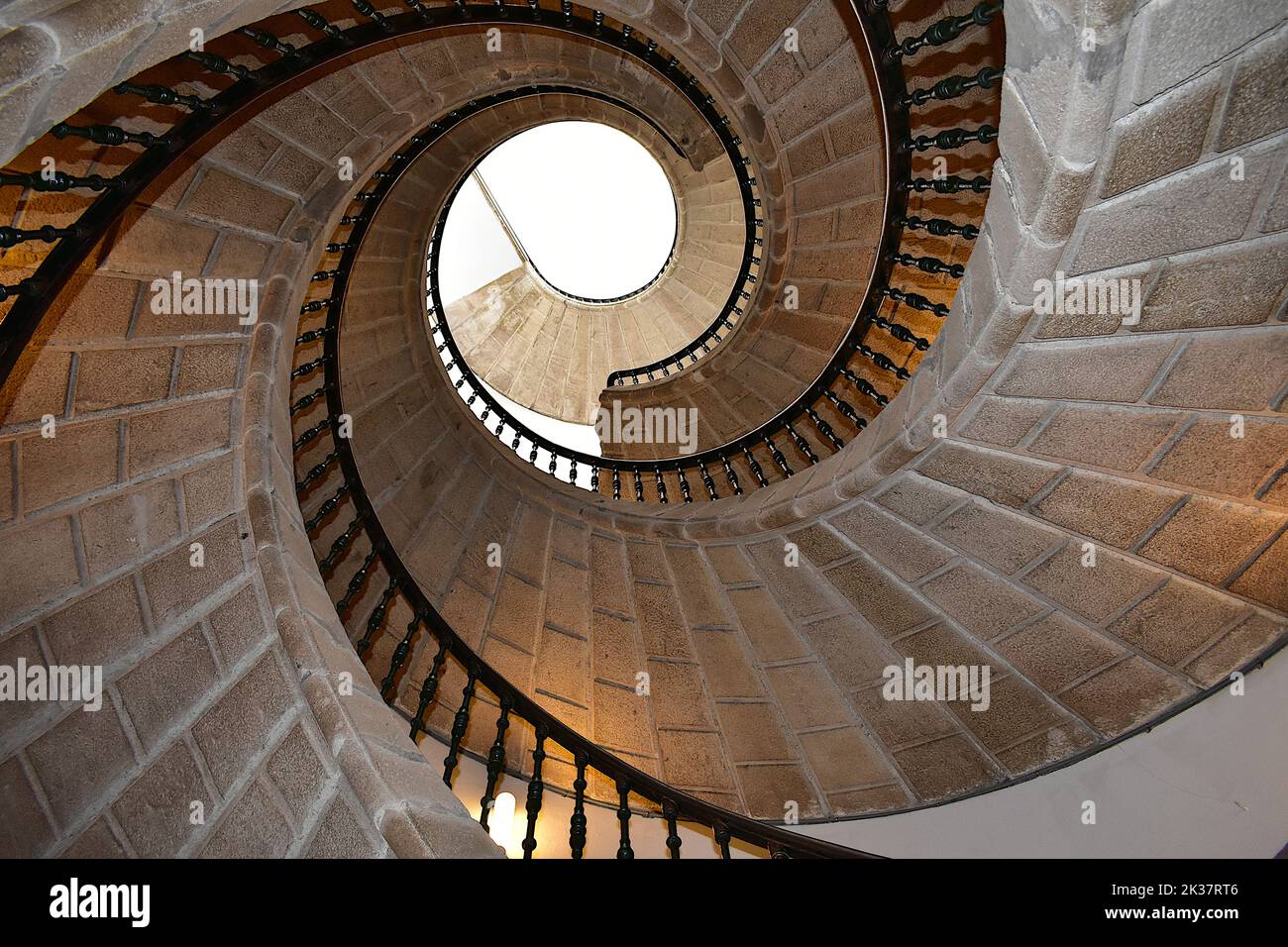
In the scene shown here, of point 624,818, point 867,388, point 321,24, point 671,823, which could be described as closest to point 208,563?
point 624,818

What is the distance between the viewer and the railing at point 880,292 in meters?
2.74

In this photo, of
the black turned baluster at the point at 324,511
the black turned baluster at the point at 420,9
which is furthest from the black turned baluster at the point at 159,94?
the black turned baluster at the point at 324,511

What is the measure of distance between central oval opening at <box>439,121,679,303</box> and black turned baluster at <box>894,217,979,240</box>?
788 centimetres

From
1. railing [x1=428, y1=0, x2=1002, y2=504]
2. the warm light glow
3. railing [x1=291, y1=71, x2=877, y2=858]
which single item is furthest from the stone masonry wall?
railing [x1=428, y1=0, x2=1002, y2=504]

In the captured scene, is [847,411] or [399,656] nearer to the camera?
[399,656]

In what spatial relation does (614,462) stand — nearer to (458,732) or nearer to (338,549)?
(338,549)

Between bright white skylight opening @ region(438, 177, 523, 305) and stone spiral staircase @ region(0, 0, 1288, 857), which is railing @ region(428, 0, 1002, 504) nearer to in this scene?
stone spiral staircase @ region(0, 0, 1288, 857)

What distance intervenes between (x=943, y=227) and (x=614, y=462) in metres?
3.31

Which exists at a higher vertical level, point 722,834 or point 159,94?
point 159,94

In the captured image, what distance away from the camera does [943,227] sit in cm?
336

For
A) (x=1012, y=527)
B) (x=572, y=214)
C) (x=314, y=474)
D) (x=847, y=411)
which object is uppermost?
(x=572, y=214)

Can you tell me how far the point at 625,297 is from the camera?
1125 cm
